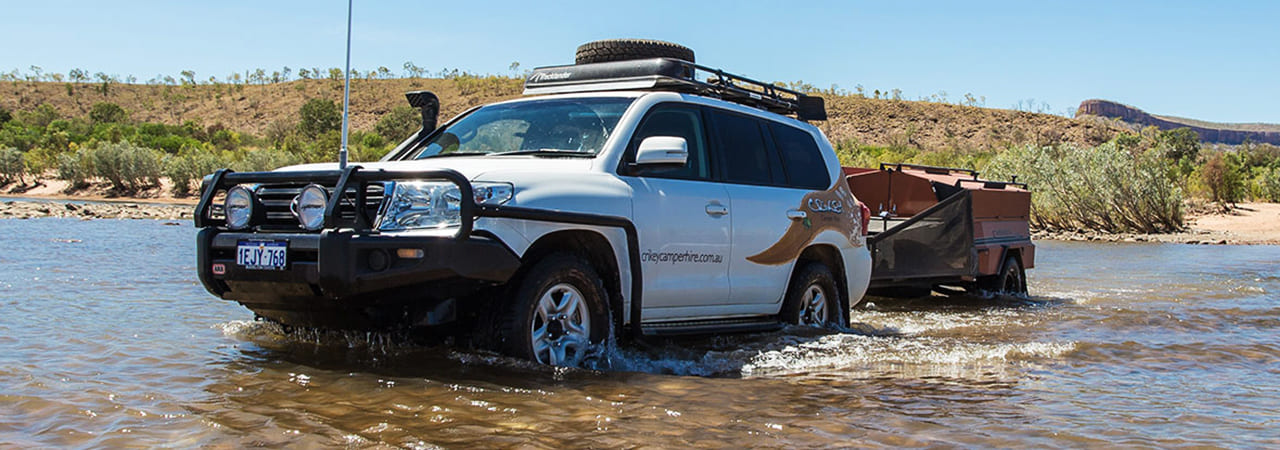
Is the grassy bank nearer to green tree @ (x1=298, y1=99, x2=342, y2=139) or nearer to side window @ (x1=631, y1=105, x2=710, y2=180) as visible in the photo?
green tree @ (x1=298, y1=99, x2=342, y2=139)

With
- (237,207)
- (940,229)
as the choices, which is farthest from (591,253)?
(940,229)

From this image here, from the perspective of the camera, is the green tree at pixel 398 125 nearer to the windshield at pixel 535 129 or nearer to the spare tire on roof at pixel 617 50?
the spare tire on roof at pixel 617 50

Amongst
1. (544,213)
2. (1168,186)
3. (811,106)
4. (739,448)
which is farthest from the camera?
(1168,186)

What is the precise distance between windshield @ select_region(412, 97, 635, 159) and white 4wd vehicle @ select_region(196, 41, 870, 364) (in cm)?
1

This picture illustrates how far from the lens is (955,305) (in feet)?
40.4

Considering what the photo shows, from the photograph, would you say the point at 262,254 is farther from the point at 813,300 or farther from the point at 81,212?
the point at 81,212

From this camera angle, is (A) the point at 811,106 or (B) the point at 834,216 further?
(A) the point at 811,106

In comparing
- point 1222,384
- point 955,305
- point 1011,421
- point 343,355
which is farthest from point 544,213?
point 955,305

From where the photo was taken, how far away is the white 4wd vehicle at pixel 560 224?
519cm

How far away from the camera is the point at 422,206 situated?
17.4 ft

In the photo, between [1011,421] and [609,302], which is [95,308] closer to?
[609,302]

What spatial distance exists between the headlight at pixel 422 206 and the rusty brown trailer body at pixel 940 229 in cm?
649

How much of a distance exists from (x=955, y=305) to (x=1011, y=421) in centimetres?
736

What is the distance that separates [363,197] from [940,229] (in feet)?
25.2
